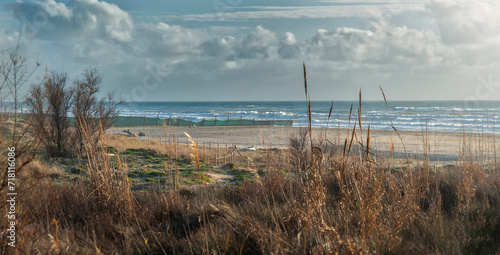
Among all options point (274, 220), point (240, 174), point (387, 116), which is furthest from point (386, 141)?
point (387, 116)

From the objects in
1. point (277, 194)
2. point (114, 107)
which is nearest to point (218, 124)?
point (114, 107)

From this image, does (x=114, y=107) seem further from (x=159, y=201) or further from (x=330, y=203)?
(x=330, y=203)

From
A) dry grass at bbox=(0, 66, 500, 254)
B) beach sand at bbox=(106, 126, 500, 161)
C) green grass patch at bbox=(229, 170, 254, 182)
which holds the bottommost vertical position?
beach sand at bbox=(106, 126, 500, 161)

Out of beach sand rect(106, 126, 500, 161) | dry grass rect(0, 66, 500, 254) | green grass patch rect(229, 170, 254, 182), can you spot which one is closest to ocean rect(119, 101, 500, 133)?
dry grass rect(0, 66, 500, 254)

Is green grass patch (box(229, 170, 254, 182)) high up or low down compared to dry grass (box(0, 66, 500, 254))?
down

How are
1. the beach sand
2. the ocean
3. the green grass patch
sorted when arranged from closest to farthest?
the green grass patch
the beach sand
the ocean

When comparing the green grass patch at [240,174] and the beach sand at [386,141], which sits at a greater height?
the green grass patch at [240,174]

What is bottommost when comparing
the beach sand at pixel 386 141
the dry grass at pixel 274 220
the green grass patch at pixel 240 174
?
the beach sand at pixel 386 141

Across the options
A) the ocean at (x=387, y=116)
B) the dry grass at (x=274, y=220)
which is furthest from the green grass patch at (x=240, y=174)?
the dry grass at (x=274, y=220)

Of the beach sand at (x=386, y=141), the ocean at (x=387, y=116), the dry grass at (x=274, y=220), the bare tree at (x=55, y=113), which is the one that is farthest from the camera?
the ocean at (x=387, y=116)

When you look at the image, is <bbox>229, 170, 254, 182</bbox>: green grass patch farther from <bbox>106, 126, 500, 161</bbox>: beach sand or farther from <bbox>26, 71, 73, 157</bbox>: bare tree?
<bbox>26, 71, 73, 157</bbox>: bare tree

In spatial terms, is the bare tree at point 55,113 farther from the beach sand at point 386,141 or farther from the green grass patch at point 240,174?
the green grass patch at point 240,174

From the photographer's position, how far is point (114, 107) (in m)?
14.2

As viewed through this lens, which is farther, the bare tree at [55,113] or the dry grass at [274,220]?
the bare tree at [55,113]
